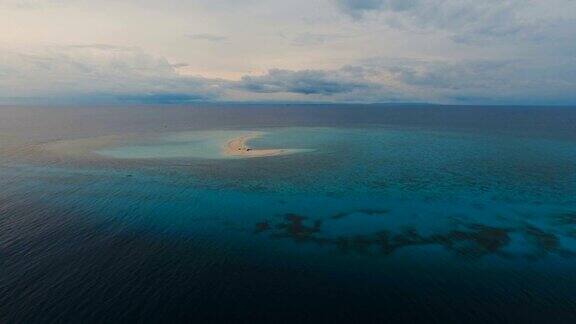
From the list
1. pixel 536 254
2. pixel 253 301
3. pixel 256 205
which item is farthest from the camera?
pixel 256 205

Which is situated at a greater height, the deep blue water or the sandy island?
the deep blue water

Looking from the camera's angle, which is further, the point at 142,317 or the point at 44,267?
the point at 44,267

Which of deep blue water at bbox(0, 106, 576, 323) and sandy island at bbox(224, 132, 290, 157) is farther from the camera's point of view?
sandy island at bbox(224, 132, 290, 157)

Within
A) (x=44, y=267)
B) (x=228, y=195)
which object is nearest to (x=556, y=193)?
(x=228, y=195)

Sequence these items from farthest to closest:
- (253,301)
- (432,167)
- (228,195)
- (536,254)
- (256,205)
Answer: (432,167), (228,195), (256,205), (536,254), (253,301)

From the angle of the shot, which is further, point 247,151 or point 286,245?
point 247,151

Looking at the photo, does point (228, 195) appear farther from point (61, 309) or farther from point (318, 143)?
point (318, 143)

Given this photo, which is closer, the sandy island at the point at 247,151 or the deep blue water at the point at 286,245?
the deep blue water at the point at 286,245

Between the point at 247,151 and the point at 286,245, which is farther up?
the point at 286,245
